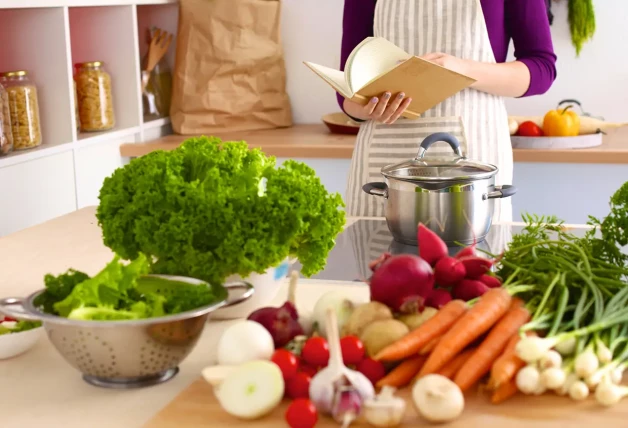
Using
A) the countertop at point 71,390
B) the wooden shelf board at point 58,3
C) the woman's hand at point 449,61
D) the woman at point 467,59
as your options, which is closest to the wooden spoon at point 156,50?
the wooden shelf board at point 58,3

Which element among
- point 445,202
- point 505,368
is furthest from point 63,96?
point 505,368

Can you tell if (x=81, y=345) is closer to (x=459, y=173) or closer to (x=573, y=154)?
(x=459, y=173)

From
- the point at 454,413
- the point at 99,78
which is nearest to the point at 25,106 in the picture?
the point at 99,78

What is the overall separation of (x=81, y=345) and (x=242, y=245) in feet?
0.84

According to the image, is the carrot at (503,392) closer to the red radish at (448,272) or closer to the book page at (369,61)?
the red radish at (448,272)

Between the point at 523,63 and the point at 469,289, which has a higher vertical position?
the point at 523,63

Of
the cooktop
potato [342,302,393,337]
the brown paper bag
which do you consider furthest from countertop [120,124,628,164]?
potato [342,302,393,337]

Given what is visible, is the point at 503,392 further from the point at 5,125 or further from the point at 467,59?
the point at 5,125

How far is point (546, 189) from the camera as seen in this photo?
9.12 ft

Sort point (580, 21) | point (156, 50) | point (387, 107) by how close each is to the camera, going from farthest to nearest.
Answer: point (156, 50), point (580, 21), point (387, 107)

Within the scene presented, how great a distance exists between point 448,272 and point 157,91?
94.0 inches

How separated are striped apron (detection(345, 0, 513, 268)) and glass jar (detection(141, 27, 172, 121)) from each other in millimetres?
1283

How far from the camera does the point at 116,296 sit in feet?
3.22

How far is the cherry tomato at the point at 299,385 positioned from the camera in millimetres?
919
